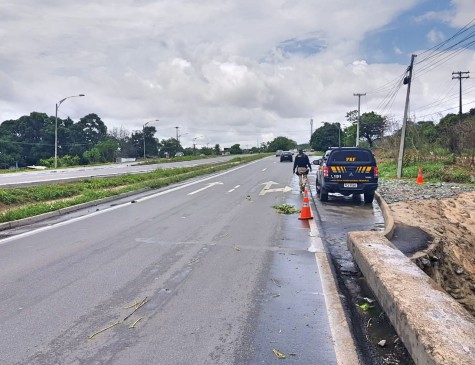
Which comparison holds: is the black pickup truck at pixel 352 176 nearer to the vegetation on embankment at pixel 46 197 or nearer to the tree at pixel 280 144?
the vegetation on embankment at pixel 46 197

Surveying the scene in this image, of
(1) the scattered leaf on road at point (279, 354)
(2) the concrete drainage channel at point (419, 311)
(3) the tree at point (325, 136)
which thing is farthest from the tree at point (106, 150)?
(1) the scattered leaf on road at point (279, 354)

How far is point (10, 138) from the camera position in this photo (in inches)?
2906

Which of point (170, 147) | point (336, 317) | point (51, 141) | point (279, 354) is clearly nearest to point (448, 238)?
point (336, 317)

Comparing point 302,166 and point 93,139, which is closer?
point 302,166

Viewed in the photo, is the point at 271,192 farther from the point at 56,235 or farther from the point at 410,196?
the point at 56,235

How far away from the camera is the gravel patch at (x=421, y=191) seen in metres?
16.3

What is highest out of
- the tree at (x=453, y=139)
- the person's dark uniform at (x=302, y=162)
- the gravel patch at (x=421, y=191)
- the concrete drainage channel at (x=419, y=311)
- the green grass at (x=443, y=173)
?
the tree at (x=453, y=139)

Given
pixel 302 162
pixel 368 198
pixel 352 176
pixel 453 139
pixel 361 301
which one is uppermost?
pixel 453 139

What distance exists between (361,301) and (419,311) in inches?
50.7

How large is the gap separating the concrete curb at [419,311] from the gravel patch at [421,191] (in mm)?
9648

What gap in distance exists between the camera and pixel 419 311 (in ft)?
14.2

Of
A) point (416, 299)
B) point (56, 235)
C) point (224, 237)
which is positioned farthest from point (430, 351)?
point (56, 235)

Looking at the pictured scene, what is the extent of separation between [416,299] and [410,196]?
1291 cm

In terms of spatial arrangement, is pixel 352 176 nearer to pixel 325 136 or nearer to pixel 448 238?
pixel 448 238
